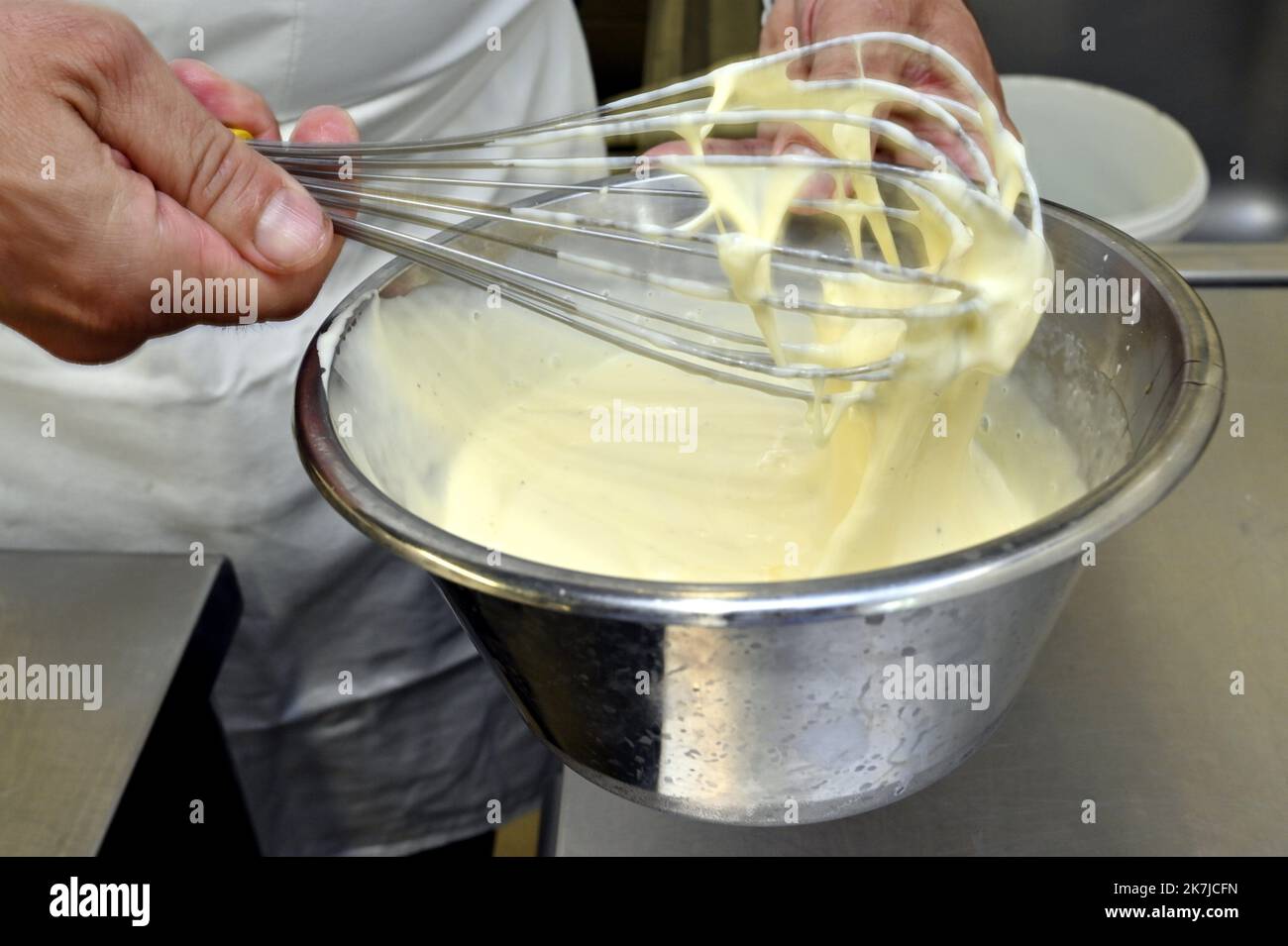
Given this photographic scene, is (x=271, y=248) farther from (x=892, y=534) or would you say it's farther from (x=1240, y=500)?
(x=1240, y=500)

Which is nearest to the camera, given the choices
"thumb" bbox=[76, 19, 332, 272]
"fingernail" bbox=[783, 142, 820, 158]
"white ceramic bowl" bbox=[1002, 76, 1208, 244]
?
"thumb" bbox=[76, 19, 332, 272]

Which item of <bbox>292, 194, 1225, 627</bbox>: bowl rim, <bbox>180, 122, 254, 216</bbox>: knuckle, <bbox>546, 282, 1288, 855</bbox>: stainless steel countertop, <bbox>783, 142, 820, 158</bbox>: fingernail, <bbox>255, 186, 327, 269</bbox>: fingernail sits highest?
<bbox>783, 142, 820, 158</bbox>: fingernail

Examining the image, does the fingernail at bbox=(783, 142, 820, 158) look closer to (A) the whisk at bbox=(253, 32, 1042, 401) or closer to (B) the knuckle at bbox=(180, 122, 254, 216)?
(A) the whisk at bbox=(253, 32, 1042, 401)

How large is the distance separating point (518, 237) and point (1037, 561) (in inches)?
13.3

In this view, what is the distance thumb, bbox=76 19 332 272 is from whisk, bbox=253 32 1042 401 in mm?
26

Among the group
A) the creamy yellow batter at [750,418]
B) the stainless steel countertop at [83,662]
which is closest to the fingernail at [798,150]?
the creamy yellow batter at [750,418]

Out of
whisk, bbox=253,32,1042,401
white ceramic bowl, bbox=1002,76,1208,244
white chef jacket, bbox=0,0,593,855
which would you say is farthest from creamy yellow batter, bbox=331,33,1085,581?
white ceramic bowl, bbox=1002,76,1208,244

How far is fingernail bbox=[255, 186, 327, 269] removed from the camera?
1.65 ft

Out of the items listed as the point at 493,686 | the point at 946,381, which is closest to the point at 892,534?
the point at 946,381

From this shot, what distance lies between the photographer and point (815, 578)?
1.22ft

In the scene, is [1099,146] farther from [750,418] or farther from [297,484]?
[297,484]

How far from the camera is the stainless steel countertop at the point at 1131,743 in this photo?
0.52 metres

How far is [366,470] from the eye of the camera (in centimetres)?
53

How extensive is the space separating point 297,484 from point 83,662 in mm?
192
